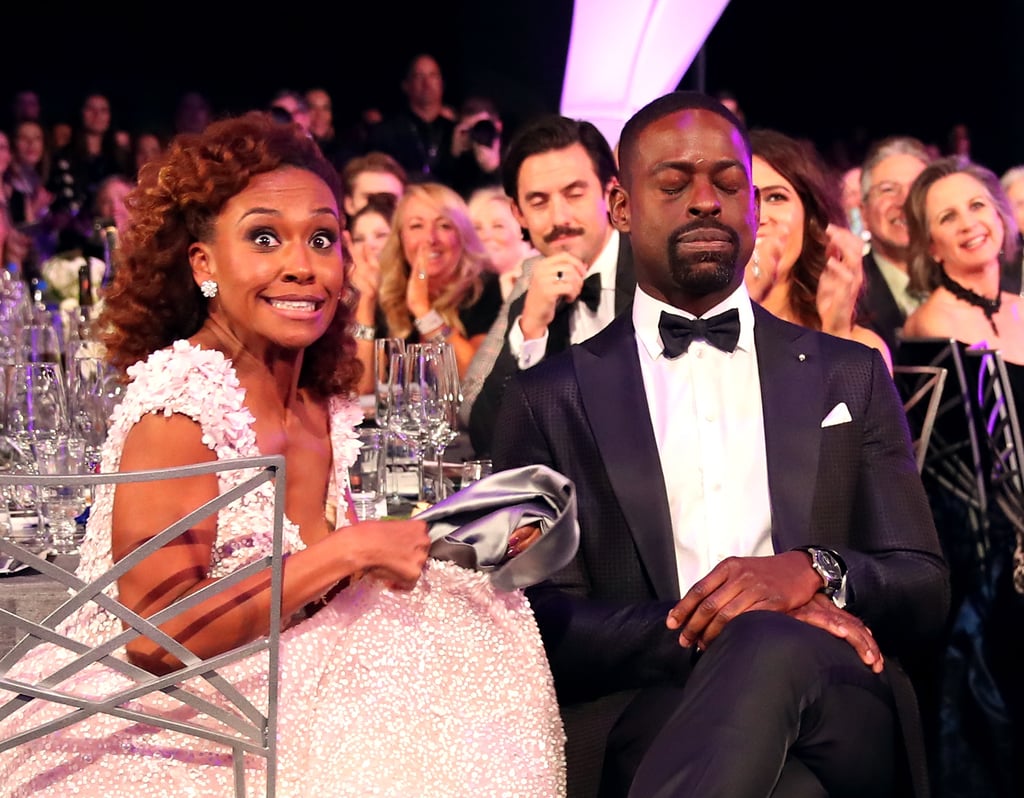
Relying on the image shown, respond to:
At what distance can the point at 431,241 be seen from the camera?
550 centimetres

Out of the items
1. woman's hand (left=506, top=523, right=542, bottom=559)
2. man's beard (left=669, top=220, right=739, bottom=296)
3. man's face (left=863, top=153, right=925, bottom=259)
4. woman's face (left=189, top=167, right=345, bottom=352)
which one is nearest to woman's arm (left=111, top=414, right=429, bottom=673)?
woman's hand (left=506, top=523, right=542, bottom=559)

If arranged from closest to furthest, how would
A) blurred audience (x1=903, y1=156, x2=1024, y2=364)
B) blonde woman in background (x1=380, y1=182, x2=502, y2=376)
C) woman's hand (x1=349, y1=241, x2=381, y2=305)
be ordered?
1. blurred audience (x1=903, y1=156, x2=1024, y2=364)
2. blonde woman in background (x1=380, y1=182, x2=502, y2=376)
3. woman's hand (x1=349, y1=241, x2=381, y2=305)

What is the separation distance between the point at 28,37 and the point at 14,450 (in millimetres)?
7046

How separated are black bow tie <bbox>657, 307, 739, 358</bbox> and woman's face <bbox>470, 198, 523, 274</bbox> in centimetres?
382

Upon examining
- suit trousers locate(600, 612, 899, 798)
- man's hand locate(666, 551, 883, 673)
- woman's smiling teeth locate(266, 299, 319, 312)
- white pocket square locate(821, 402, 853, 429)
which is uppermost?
woman's smiling teeth locate(266, 299, 319, 312)

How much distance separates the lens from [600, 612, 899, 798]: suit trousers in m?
1.67

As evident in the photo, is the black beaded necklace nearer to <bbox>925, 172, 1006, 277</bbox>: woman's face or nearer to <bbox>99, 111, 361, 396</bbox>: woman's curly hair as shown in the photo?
<bbox>925, 172, 1006, 277</bbox>: woman's face

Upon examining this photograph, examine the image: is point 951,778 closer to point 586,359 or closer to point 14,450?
point 586,359

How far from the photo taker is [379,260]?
564cm

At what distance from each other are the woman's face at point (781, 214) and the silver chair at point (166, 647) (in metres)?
2.29

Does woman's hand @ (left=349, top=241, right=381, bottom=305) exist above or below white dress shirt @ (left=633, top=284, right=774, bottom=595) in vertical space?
above

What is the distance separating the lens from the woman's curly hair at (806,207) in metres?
3.59

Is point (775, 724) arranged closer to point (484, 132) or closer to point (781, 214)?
point (781, 214)

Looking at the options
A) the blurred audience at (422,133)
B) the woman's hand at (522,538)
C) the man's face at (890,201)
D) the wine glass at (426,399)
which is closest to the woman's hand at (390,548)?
the woman's hand at (522,538)
